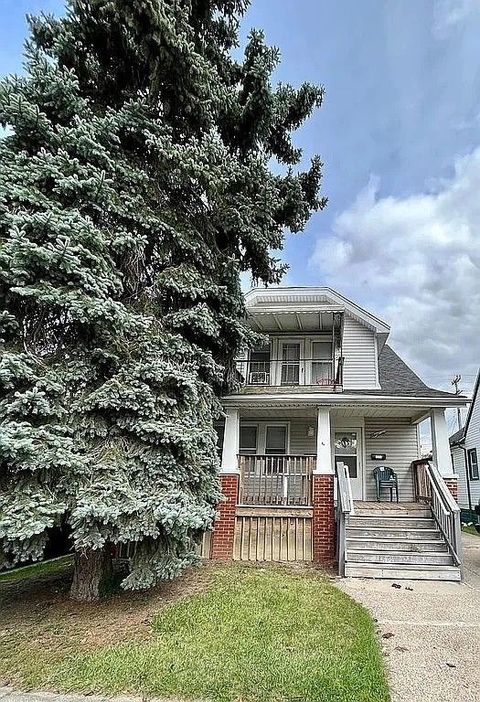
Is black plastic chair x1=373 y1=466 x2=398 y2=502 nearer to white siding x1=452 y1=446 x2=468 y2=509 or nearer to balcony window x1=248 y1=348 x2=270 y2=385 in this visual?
balcony window x1=248 y1=348 x2=270 y2=385

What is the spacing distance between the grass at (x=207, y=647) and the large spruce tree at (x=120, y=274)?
2.08ft

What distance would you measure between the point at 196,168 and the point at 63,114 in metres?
2.13

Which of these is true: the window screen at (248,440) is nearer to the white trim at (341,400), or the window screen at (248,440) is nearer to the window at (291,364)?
the window at (291,364)

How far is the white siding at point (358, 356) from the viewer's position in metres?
12.1

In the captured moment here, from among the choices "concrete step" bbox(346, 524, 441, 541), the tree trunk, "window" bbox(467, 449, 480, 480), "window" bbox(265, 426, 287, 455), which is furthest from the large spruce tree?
"window" bbox(467, 449, 480, 480)

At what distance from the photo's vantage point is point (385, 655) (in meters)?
4.43

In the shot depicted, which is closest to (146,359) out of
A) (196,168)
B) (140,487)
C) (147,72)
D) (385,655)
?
(140,487)

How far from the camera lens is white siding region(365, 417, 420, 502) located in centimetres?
1196

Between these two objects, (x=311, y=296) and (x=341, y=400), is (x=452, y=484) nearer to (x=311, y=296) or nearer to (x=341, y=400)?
(x=341, y=400)

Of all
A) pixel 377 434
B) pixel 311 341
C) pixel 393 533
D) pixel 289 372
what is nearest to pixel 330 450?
pixel 393 533

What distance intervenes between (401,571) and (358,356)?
5.97 meters

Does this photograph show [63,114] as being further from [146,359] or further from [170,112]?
[146,359]

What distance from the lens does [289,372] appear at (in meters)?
12.8

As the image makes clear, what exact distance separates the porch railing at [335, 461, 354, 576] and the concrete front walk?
492 mm
